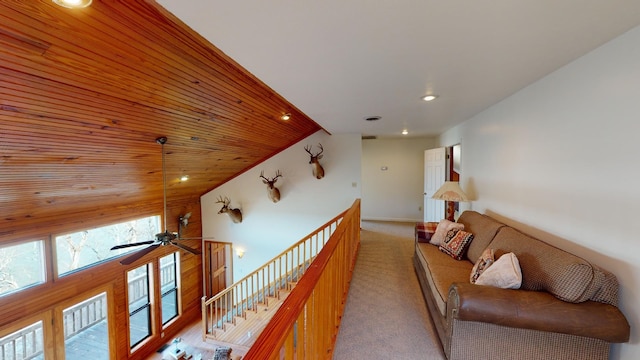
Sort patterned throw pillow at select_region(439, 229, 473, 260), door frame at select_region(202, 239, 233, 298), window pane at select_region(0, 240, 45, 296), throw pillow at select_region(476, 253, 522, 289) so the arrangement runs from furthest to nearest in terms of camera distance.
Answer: door frame at select_region(202, 239, 233, 298) → window pane at select_region(0, 240, 45, 296) → patterned throw pillow at select_region(439, 229, 473, 260) → throw pillow at select_region(476, 253, 522, 289)

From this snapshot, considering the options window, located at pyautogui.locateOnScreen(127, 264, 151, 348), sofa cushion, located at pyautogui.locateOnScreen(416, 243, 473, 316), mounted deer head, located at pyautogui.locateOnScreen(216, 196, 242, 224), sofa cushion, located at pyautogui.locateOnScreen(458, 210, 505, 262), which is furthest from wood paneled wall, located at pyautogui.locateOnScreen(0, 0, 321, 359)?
sofa cushion, located at pyautogui.locateOnScreen(458, 210, 505, 262)

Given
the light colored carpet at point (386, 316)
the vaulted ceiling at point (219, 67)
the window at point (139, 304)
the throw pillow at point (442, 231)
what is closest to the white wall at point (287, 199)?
the window at point (139, 304)

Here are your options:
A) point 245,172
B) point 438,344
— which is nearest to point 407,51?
point 438,344

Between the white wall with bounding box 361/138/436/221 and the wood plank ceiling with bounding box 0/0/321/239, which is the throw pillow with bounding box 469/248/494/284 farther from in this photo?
the white wall with bounding box 361/138/436/221

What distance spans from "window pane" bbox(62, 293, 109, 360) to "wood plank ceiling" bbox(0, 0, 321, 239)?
152 cm

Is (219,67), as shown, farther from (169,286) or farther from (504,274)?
(169,286)

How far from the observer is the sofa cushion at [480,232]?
2.42 m

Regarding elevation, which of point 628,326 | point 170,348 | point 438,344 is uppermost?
point 628,326

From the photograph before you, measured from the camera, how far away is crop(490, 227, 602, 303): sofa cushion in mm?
1407

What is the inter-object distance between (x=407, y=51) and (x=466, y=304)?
1667mm

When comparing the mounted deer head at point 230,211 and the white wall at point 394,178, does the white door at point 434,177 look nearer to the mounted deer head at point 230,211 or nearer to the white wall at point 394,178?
the white wall at point 394,178

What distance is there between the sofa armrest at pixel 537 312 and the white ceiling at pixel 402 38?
62.4 inches

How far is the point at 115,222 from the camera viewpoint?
4180 millimetres

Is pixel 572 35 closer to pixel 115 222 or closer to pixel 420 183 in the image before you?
pixel 420 183
